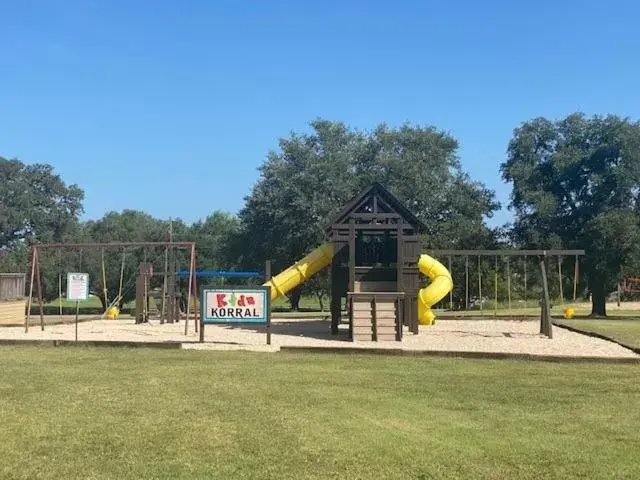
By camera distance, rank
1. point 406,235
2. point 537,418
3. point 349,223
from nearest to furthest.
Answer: point 537,418
point 349,223
point 406,235

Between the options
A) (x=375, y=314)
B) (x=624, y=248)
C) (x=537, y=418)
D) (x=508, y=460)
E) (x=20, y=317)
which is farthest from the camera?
(x=624, y=248)

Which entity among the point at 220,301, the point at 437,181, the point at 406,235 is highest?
the point at 437,181

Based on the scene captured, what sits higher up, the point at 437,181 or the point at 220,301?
the point at 437,181

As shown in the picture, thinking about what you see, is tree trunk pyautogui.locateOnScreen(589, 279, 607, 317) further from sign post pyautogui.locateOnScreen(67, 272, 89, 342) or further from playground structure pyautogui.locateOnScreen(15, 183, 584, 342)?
sign post pyautogui.locateOnScreen(67, 272, 89, 342)

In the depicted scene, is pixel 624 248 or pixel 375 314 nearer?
pixel 375 314

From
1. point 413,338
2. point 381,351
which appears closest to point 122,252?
point 413,338

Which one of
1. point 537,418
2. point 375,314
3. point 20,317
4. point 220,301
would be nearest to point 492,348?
point 375,314

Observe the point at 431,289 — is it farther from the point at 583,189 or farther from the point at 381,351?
the point at 583,189

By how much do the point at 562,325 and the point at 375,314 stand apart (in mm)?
9792

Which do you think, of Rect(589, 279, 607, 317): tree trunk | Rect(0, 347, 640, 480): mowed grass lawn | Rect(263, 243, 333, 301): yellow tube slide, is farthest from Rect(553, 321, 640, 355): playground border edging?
Rect(589, 279, 607, 317): tree trunk

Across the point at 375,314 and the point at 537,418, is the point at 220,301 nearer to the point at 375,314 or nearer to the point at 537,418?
the point at 375,314

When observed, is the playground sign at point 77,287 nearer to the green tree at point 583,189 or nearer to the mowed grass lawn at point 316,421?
the mowed grass lawn at point 316,421

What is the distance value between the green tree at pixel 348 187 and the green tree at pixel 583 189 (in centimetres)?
326

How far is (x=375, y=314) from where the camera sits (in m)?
16.9
